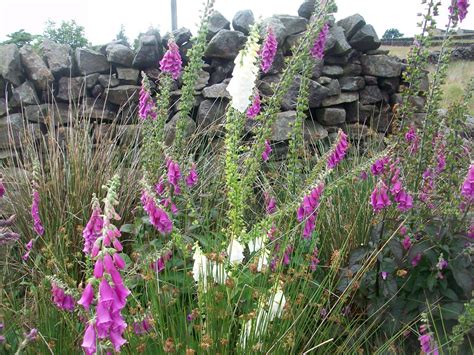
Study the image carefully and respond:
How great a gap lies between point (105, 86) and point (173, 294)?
4523mm

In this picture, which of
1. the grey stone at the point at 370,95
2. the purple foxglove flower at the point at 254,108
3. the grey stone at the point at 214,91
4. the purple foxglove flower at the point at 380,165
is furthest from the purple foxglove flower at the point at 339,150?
the grey stone at the point at 370,95

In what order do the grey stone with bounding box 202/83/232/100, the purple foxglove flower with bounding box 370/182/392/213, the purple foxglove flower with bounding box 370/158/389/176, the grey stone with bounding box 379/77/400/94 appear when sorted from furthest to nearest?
the grey stone with bounding box 379/77/400/94, the grey stone with bounding box 202/83/232/100, the purple foxglove flower with bounding box 370/158/389/176, the purple foxglove flower with bounding box 370/182/392/213

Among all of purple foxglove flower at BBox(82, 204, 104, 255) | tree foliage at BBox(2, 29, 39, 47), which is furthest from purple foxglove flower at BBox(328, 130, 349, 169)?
tree foliage at BBox(2, 29, 39, 47)

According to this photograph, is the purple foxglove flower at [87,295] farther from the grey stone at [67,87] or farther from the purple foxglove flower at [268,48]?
the grey stone at [67,87]

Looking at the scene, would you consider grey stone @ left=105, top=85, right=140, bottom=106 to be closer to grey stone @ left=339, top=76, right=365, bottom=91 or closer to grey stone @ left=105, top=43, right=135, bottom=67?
grey stone @ left=105, top=43, right=135, bottom=67

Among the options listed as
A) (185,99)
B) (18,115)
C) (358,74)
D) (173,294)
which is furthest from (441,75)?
(18,115)

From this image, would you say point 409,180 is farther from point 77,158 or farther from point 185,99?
point 77,158

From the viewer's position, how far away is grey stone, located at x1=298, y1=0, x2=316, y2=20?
7.05m

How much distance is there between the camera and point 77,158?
4.15 meters

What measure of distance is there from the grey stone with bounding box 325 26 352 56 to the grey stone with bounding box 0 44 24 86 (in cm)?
387

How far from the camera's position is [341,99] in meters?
6.80

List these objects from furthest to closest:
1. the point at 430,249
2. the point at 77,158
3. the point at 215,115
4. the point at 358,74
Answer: the point at 358,74 < the point at 215,115 < the point at 77,158 < the point at 430,249

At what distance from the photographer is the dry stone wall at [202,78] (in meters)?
6.01

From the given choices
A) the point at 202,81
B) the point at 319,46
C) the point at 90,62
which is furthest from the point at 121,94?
the point at 319,46
